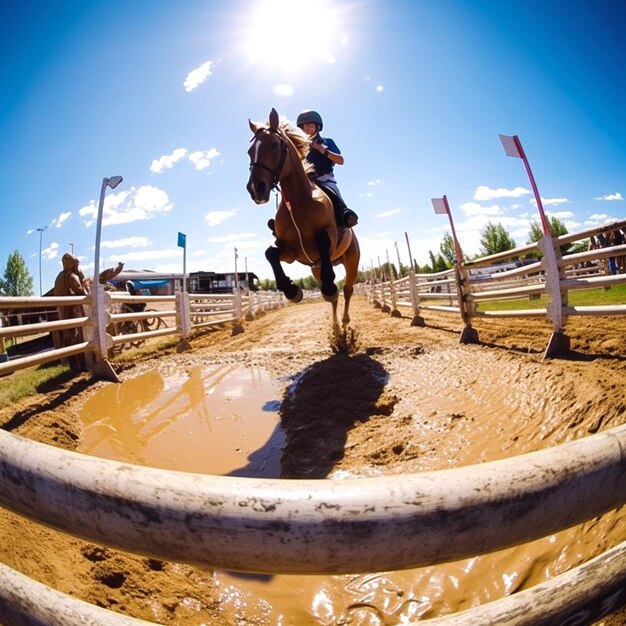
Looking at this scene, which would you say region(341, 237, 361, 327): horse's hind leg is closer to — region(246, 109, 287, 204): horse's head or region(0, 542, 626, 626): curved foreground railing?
region(246, 109, 287, 204): horse's head

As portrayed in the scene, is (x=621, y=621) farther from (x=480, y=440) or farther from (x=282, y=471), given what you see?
(x=282, y=471)

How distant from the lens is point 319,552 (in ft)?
1.53

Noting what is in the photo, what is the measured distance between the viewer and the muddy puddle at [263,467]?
136cm

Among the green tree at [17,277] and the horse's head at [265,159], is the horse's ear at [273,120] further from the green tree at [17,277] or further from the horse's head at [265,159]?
the green tree at [17,277]

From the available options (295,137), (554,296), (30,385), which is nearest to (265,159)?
(295,137)

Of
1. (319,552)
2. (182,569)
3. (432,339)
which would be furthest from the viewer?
(432,339)

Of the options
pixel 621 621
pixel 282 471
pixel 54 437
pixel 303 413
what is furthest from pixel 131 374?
pixel 621 621

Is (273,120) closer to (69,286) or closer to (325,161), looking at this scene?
(325,161)

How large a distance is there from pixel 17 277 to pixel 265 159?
59.5m

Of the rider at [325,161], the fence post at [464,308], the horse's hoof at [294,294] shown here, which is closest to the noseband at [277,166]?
the rider at [325,161]

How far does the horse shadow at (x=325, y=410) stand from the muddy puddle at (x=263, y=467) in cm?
13

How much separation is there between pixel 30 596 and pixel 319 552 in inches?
22.2

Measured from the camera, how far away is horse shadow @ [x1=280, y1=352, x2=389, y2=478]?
7.73 feet

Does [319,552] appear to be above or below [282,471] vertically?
above
